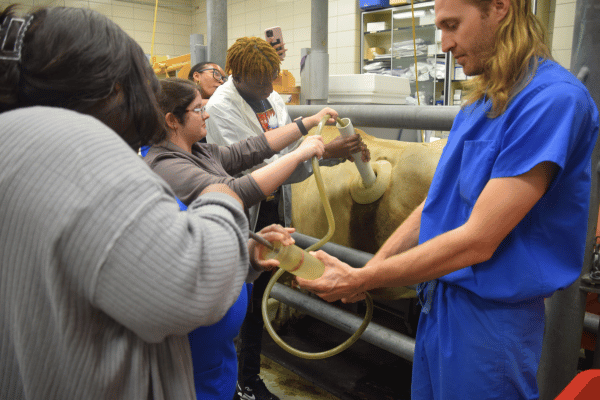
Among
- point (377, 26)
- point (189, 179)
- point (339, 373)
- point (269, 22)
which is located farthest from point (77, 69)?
point (269, 22)

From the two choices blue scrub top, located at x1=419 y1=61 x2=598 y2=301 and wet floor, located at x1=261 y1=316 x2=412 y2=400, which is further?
wet floor, located at x1=261 y1=316 x2=412 y2=400

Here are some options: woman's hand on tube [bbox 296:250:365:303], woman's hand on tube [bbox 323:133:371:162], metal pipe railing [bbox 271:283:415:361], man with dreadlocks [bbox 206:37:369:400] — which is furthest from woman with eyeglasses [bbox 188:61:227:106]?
woman's hand on tube [bbox 296:250:365:303]

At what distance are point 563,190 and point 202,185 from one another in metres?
0.86

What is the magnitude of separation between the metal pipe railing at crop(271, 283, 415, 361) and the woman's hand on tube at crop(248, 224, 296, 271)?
2.76 ft

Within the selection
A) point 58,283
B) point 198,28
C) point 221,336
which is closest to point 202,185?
point 221,336

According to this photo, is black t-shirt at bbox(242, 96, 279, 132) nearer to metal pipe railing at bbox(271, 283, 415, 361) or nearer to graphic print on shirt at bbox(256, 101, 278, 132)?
graphic print on shirt at bbox(256, 101, 278, 132)

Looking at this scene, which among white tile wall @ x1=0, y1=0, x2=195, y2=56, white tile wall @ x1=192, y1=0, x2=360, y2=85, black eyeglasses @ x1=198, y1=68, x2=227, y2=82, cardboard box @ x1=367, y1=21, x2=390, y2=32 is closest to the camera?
black eyeglasses @ x1=198, y1=68, x2=227, y2=82

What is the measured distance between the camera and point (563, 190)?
87cm

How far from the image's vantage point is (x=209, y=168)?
56.3 inches

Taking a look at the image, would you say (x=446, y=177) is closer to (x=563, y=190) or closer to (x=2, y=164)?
(x=563, y=190)

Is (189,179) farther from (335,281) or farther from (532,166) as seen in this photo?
(532,166)

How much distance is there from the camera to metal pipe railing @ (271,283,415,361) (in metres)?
1.61

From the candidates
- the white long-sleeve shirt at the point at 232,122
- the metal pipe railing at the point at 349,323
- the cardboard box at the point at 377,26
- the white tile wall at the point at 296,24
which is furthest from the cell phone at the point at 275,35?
the white tile wall at the point at 296,24

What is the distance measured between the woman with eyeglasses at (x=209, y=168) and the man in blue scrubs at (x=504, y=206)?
35cm
